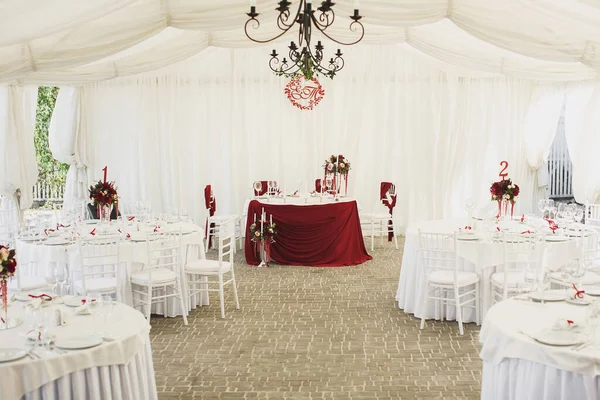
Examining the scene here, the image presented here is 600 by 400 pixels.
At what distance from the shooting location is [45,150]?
51.1 feet

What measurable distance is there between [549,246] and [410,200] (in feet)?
19.2

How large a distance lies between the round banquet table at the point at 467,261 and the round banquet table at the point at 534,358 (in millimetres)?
2185

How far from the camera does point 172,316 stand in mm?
6930

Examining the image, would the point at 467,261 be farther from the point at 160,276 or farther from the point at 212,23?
the point at 212,23

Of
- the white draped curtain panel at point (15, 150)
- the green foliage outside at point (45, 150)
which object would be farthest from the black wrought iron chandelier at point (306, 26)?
the green foliage outside at point (45, 150)

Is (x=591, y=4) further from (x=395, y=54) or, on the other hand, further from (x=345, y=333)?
(x=395, y=54)

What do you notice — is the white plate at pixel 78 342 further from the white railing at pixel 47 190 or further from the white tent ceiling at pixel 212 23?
the white railing at pixel 47 190

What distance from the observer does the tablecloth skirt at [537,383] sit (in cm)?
321

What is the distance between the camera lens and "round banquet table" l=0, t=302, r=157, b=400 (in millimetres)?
3289

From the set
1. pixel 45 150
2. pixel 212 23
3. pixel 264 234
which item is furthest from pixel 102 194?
pixel 45 150

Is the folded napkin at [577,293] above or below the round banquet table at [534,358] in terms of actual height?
above

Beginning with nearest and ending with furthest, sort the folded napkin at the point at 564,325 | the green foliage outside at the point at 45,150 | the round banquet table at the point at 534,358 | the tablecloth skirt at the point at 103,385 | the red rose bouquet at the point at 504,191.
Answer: the round banquet table at the point at 534,358 → the tablecloth skirt at the point at 103,385 → the folded napkin at the point at 564,325 → the red rose bouquet at the point at 504,191 → the green foliage outside at the point at 45,150

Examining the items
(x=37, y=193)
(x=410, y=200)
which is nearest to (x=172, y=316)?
(x=410, y=200)

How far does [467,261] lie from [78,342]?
13.7ft
